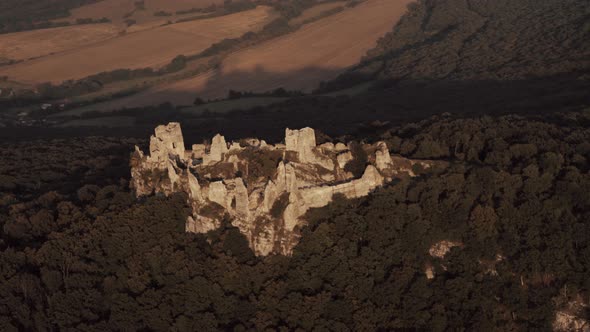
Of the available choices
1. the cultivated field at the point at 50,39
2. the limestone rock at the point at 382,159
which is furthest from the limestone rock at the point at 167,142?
the cultivated field at the point at 50,39

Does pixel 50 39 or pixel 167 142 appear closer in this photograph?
pixel 167 142

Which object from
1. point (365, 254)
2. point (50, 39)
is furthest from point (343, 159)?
point (50, 39)

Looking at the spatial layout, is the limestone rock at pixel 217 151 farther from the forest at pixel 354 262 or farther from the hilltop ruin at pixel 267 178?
the forest at pixel 354 262

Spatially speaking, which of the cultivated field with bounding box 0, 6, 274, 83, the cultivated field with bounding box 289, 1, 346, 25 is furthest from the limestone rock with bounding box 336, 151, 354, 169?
the cultivated field with bounding box 289, 1, 346, 25

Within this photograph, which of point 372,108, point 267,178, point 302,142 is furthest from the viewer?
point 372,108

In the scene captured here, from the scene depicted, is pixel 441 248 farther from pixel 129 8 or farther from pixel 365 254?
pixel 129 8

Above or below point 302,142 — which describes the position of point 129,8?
above
